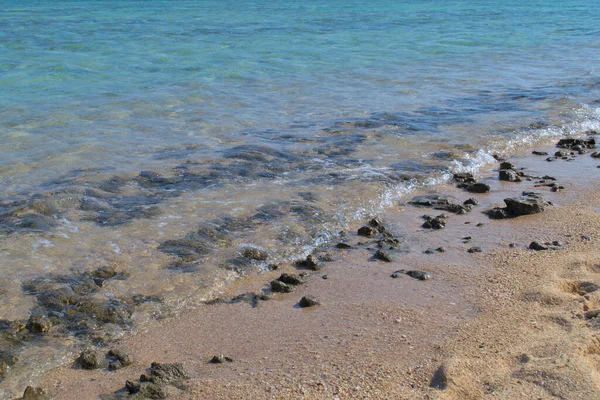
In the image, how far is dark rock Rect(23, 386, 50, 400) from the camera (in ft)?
12.8

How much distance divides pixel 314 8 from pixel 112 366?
3397 cm

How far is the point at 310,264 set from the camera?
5.62m

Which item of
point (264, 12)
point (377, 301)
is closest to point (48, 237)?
point (377, 301)

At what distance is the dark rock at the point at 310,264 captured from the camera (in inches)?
220

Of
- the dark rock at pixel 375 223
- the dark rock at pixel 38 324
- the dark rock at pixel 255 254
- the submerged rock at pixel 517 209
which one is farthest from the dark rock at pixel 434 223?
the dark rock at pixel 38 324

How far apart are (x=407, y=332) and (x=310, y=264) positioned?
1351 millimetres

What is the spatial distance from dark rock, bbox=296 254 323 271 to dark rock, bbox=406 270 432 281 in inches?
29.4

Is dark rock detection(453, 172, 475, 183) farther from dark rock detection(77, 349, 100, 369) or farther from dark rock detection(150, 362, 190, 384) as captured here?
dark rock detection(77, 349, 100, 369)

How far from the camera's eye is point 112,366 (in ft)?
13.8

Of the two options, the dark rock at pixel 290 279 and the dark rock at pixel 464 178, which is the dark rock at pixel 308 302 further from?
the dark rock at pixel 464 178

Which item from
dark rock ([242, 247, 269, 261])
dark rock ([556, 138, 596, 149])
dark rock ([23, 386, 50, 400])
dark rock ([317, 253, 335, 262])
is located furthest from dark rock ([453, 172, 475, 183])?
dark rock ([23, 386, 50, 400])

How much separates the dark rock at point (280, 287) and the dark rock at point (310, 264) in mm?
428

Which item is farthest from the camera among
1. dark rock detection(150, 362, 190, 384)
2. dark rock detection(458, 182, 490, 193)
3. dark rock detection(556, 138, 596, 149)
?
dark rock detection(556, 138, 596, 149)

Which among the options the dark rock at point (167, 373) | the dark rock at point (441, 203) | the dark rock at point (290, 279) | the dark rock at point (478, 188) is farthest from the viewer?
the dark rock at point (478, 188)
